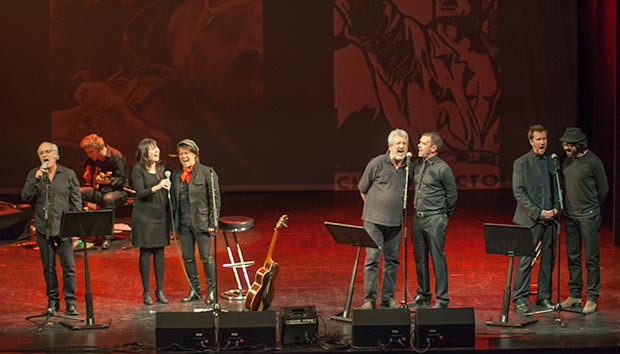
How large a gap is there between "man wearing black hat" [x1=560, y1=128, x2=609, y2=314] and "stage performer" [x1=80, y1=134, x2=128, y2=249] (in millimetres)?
5547

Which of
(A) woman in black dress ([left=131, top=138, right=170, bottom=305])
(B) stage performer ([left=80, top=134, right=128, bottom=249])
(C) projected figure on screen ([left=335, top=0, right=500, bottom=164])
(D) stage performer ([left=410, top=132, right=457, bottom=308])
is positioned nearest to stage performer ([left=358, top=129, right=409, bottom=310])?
(D) stage performer ([left=410, top=132, right=457, bottom=308])

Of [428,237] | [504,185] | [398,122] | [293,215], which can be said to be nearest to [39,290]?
[428,237]

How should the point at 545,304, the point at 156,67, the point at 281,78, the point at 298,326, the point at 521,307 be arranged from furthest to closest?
the point at 281,78
the point at 156,67
the point at 545,304
the point at 521,307
the point at 298,326

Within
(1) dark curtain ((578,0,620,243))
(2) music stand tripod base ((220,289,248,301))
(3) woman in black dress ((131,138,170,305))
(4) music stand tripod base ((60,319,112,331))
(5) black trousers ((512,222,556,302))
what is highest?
(1) dark curtain ((578,0,620,243))

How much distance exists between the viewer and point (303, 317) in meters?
7.71

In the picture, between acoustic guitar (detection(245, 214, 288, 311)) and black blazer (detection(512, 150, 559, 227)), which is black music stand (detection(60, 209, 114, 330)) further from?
black blazer (detection(512, 150, 559, 227))

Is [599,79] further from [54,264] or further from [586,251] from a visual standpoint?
[54,264]

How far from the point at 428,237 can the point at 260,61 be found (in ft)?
29.6

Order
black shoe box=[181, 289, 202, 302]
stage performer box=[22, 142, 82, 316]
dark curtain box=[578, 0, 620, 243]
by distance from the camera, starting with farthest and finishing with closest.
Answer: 1. dark curtain box=[578, 0, 620, 243]
2. black shoe box=[181, 289, 202, 302]
3. stage performer box=[22, 142, 82, 316]

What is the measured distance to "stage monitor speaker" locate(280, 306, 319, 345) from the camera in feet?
25.1

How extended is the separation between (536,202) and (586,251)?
0.65 meters

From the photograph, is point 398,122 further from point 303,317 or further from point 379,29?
point 303,317

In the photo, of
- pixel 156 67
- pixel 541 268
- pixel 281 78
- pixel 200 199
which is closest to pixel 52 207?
pixel 200 199

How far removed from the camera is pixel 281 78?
17.2 meters
